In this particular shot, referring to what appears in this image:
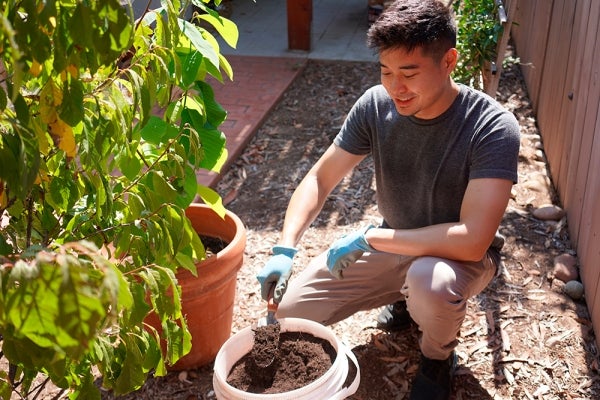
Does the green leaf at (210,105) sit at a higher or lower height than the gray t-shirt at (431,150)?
higher

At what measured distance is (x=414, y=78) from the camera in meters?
2.47

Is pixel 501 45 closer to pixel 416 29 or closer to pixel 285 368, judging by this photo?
pixel 416 29

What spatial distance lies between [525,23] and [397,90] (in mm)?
4077

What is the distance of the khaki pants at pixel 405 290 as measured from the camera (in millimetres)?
2552

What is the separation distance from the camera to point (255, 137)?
529 cm

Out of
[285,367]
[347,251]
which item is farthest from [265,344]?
[347,251]

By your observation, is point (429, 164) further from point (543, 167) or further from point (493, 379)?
point (543, 167)

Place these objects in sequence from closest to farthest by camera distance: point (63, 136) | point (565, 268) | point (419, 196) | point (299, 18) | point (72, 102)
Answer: point (72, 102) < point (63, 136) < point (419, 196) < point (565, 268) < point (299, 18)

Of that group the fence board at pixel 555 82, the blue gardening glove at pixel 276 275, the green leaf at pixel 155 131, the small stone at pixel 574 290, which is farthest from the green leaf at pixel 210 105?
the fence board at pixel 555 82

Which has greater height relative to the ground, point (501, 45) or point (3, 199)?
point (3, 199)

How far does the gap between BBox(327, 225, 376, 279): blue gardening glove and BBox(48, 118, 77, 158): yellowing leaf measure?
4.23 feet

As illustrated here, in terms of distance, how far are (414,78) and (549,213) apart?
185 cm

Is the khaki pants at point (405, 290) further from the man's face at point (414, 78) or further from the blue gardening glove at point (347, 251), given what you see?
the man's face at point (414, 78)

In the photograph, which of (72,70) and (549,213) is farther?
(549,213)
